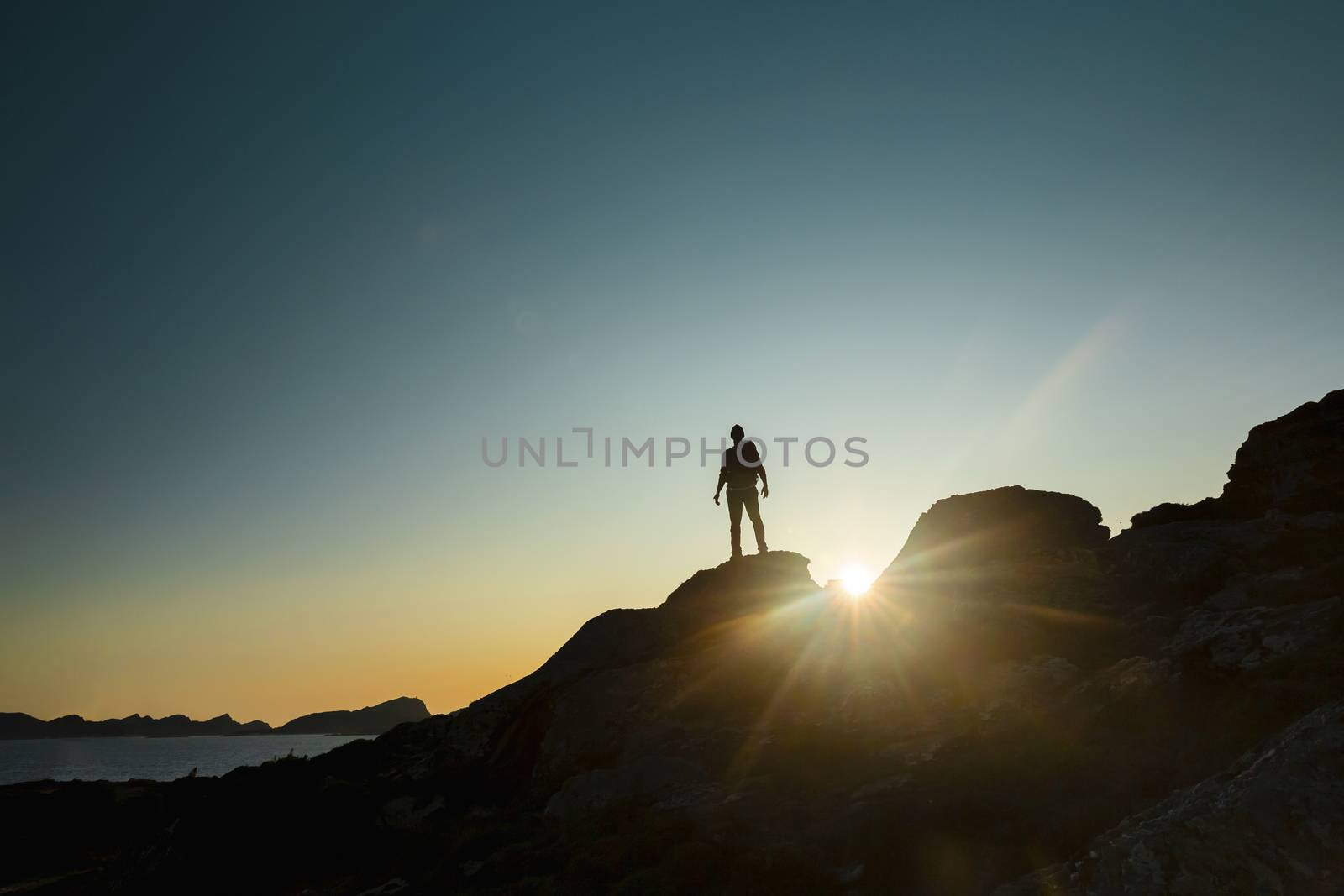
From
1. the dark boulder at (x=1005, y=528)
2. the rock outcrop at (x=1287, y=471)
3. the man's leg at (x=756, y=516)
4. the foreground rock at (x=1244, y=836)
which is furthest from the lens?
the man's leg at (x=756, y=516)

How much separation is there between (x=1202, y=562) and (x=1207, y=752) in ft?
24.8

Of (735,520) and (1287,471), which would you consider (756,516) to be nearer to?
(735,520)

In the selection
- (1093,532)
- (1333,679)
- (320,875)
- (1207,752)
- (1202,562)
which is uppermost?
(1093,532)

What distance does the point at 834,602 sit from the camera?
19.8 metres

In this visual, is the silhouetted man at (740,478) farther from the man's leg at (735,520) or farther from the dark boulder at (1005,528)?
the dark boulder at (1005,528)

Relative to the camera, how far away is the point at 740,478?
21453 mm

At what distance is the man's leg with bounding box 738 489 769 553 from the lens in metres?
21.9

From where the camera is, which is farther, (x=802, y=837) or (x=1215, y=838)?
(x=802, y=837)

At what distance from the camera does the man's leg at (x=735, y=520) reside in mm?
21891

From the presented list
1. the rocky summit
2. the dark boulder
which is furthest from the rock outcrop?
the dark boulder

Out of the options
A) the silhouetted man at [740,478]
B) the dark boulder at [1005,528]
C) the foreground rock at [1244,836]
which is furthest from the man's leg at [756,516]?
the foreground rock at [1244,836]

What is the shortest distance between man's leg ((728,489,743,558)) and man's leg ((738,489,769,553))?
0.17m

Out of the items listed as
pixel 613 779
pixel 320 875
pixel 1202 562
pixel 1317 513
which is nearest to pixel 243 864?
pixel 320 875

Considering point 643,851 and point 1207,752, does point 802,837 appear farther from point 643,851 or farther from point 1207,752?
point 1207,752
